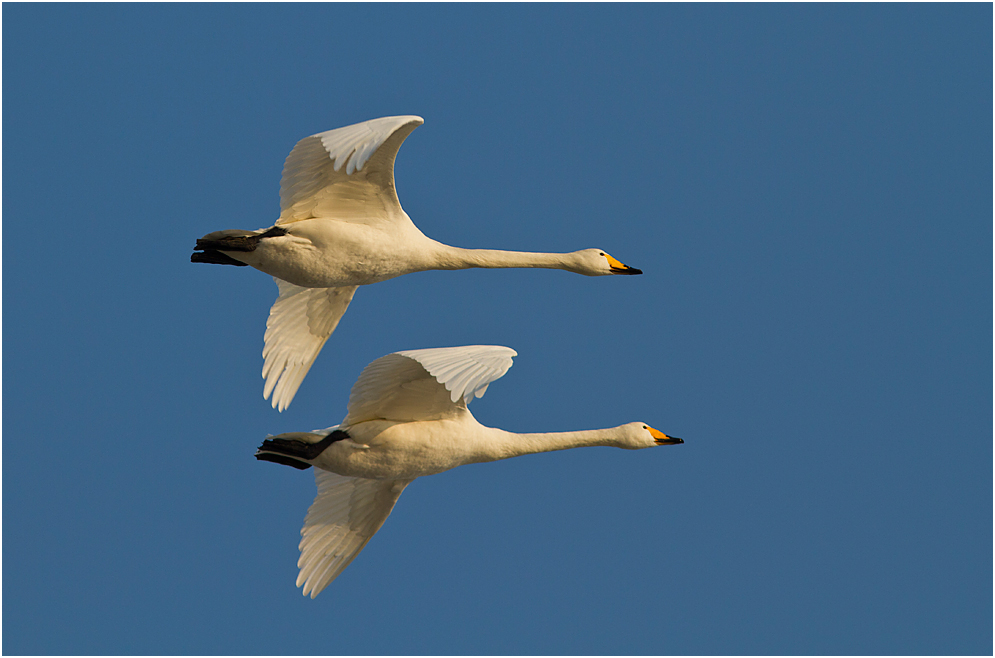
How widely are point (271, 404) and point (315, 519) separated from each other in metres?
1.50

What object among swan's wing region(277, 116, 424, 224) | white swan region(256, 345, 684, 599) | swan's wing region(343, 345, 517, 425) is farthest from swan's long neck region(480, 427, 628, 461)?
swan's wing region(277, 116, 424, 224)

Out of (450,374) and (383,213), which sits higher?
(383,213)

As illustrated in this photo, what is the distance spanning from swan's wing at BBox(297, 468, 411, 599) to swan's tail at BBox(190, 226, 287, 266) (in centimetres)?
303

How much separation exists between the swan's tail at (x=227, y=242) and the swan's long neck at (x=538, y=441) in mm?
3311

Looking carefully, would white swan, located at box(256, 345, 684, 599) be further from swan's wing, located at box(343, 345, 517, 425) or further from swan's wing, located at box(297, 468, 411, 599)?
swan's wing, located at box(297, 468, 411, 599)

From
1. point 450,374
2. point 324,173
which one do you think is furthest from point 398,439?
point 324,173

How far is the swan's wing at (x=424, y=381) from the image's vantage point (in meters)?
16.8

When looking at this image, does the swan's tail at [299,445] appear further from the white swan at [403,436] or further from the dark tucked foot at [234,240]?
the dark tucked foot at [234,240]

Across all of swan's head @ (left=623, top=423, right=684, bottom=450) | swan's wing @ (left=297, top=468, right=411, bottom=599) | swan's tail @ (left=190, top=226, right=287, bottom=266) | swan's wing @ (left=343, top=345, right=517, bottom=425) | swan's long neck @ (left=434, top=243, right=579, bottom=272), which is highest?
swan's long neck @ (left=434, top=243, right=579, bottom=272)

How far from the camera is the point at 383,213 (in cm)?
1906

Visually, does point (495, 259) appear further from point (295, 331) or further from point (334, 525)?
point (334, 525)

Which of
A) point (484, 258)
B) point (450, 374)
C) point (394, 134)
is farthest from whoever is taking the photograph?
point (484, 258)

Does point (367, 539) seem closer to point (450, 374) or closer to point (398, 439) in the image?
point (398, 439)

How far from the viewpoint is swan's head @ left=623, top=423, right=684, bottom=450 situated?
20.2m
